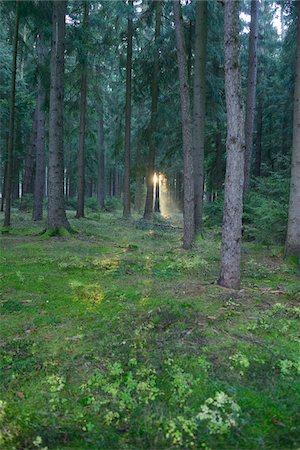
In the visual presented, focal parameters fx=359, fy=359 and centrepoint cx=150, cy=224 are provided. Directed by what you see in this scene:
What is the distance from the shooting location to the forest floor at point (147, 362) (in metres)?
2.99

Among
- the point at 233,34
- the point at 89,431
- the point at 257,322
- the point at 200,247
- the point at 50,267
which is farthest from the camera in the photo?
the point at 200,247

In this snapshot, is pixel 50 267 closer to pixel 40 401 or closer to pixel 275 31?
pixel 40 401

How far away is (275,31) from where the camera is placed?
108 feet

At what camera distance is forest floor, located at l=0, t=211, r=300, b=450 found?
9.82ft

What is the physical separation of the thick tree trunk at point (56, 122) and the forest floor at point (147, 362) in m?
5.06

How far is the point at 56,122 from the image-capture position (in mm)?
12500

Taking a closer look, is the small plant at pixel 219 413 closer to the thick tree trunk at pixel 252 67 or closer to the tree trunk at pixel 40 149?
the thick tree trunk at pixel 252 67

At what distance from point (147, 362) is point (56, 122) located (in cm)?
1046

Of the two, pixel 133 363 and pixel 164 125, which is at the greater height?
pixel 164 125

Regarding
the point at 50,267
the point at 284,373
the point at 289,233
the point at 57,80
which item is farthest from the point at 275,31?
the point at 284,373

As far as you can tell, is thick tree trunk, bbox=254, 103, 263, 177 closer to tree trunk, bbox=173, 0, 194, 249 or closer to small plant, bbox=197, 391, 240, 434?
tree trunk, bbox=173, 0, 194, 249

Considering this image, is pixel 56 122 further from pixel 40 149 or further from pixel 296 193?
pixel 296 193

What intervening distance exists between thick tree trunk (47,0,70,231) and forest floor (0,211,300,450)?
506cm

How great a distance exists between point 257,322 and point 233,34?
4837mm
